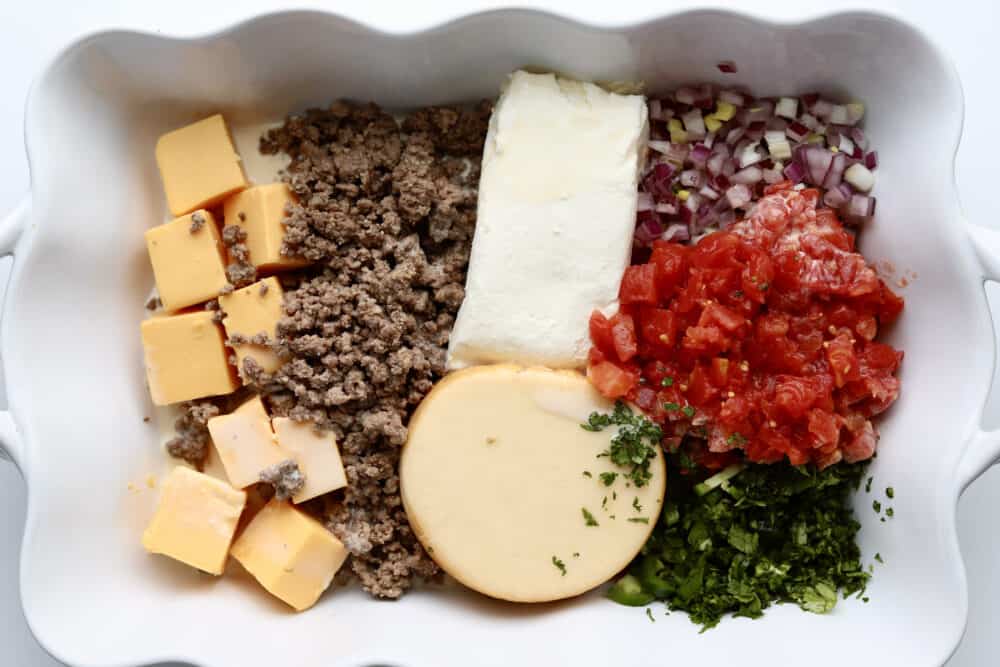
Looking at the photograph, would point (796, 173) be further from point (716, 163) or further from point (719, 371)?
point (719, 371)

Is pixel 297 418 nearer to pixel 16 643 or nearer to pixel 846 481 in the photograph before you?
pixel 16 643

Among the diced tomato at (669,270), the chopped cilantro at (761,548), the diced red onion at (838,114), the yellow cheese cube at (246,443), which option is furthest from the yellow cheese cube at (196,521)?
the diced red onion at (838,114)

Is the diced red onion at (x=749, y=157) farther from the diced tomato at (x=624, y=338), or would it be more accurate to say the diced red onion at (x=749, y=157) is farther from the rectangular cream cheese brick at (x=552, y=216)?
the diced tomato at (x=624, y=338)

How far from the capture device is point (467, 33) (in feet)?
7.18

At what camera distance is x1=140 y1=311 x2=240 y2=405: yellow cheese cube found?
2.32 m

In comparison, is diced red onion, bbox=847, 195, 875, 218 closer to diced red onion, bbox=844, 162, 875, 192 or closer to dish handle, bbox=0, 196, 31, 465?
diced red onion, bbox=844, 162, 875, 192

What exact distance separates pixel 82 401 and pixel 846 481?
2.12 meters

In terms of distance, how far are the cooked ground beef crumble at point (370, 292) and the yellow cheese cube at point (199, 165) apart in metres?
0.14

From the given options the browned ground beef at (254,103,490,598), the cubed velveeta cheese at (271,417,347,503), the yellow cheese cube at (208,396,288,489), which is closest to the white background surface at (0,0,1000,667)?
the browned ground beef at (254,103,490,598)

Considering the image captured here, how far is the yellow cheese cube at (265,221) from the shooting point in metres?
2.30

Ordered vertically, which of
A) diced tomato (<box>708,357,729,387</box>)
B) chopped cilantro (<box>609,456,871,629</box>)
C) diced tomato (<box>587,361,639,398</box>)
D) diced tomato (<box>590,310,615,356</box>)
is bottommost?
chopped cilantro (<box>609,456,871,629</box>)

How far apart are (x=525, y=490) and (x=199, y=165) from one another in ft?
4.22

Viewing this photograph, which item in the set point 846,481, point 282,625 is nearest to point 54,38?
point 282,625

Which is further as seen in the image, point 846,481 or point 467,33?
point 846,481
